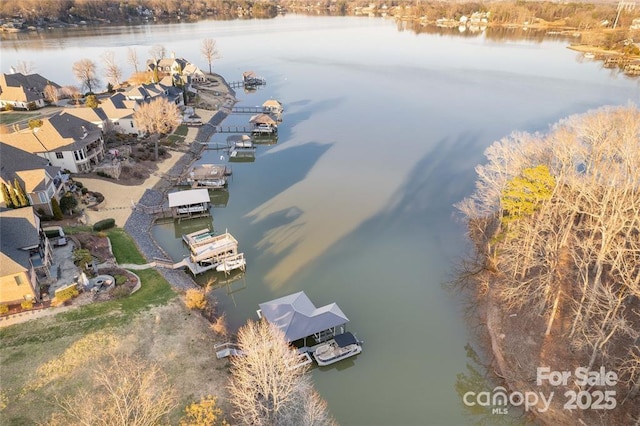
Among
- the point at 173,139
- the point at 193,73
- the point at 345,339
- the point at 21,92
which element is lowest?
the point at 345,339

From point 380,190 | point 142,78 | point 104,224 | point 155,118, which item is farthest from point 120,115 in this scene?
point 380,190

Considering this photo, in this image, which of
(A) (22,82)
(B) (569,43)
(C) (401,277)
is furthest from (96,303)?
(B) (569,43)

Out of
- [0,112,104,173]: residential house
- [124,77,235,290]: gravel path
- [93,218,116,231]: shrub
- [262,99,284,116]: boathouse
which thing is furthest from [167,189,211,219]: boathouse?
[262,99,284,116]: boathouse

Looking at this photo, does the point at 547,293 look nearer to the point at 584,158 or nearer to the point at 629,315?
the point at 629,315

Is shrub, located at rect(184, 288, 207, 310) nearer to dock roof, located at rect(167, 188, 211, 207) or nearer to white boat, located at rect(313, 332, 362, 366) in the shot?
white boat, located at rect(313, 332, 362, 366)

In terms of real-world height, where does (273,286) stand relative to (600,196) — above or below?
below

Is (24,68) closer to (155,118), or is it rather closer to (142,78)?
(142,78)

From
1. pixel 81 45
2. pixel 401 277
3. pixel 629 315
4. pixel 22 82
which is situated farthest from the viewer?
pixel 81 45
